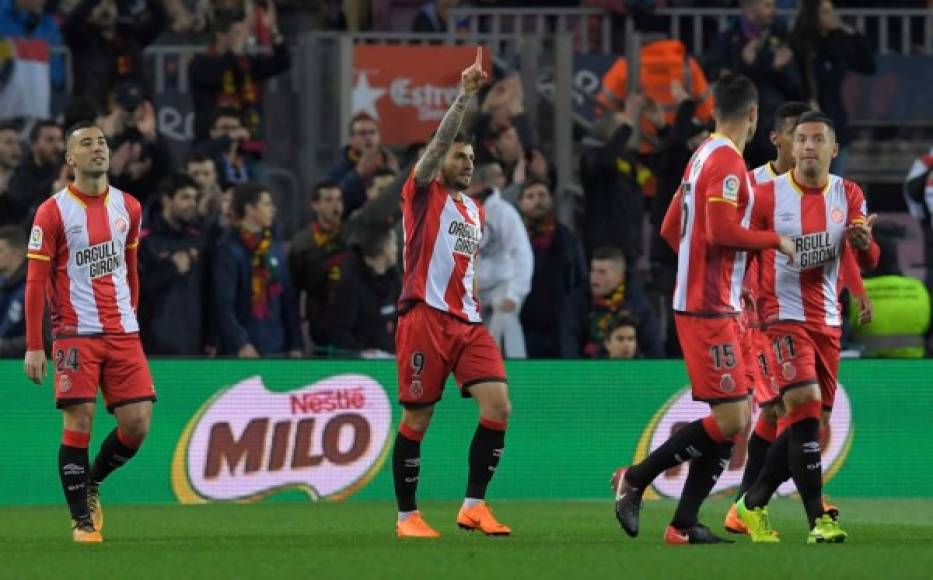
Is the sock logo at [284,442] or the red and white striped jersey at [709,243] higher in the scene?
the red and white striped jersey at [709,243]

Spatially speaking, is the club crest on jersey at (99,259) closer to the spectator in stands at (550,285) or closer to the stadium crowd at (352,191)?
the stadium crowd at (352,191)

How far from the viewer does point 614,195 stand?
58.9ft

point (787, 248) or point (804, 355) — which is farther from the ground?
point (787, 248)

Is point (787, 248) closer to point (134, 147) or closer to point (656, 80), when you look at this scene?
point (134, 147)

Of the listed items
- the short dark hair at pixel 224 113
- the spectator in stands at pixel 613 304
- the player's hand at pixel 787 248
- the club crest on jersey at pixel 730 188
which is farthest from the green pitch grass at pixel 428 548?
the short dark hair at pixel 224 113

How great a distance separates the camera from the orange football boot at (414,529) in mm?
11703

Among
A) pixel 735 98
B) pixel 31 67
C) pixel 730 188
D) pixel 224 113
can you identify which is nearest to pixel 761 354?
pixel 730 188

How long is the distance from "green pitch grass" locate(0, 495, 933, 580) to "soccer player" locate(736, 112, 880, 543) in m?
0.49

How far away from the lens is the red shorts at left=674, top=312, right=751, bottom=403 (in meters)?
10.8

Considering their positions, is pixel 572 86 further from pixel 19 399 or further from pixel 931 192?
pixel 19 399

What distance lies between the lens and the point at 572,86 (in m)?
19.9

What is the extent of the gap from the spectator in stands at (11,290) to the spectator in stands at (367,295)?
7.83 feet

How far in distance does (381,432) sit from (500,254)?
1875mm

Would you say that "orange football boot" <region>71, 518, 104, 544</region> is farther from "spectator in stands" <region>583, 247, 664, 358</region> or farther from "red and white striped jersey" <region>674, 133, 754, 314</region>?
"spectator in stands" <region>583, 247, 664, 358</region>
